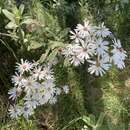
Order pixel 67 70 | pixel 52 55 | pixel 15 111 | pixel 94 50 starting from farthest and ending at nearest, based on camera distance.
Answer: pixel 67 70 < pixel 15 111 < pixel 52 55 < pixel 94 50

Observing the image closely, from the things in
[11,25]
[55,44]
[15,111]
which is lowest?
[15,111]

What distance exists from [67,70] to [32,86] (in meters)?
0.42

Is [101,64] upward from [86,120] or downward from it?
upward

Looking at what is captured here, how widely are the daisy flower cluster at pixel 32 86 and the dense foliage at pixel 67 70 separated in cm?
7

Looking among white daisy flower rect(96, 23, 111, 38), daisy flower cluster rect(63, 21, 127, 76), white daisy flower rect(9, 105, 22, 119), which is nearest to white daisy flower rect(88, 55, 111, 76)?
daisy flower cluster rect(63, 21, 127, 76)

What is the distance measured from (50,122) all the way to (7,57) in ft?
1.63

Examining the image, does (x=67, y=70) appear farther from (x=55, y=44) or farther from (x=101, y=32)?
(x=101, y=32)

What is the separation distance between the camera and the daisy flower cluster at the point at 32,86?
2285 millimetres

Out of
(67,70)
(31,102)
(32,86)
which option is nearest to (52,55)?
(32,86)

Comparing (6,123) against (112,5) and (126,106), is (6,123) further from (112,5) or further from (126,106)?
(112,5)

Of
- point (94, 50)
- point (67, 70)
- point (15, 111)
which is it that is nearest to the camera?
point (94, 50)

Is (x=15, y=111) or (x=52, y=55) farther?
(x=15, y=111)

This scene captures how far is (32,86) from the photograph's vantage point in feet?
7.47

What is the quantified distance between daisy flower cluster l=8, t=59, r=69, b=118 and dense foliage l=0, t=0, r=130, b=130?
69 mm
